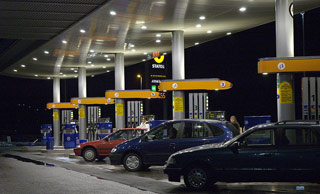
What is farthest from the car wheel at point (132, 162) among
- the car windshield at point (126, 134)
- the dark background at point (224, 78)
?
the dark background at point (224, 78)

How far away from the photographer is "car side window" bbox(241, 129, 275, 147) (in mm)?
10062

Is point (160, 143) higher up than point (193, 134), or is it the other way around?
point (193, 134)

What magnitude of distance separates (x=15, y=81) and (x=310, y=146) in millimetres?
49411

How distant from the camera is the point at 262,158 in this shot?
994 centimetres

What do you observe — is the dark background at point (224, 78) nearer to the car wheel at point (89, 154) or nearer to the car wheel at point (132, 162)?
the car wheel at point (89, 154)

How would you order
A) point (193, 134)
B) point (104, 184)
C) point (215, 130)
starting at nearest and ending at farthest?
point (104, 184), point (215, 130), point (193, 134)

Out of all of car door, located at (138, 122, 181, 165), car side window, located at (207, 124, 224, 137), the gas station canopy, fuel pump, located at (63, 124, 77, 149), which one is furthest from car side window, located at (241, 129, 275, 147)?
fuel pump, located at (63, 124, 77, 149)

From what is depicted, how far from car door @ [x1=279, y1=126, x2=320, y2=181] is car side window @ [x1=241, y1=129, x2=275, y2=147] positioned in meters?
0.23

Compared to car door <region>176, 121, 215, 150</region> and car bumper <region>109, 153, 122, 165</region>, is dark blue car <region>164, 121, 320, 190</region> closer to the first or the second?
car door <region>176, 121, 215, 150</region>

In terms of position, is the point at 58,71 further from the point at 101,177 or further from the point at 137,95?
the point at 101,177

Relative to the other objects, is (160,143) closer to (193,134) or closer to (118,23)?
(193,134)

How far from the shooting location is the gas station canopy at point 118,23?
16625mm

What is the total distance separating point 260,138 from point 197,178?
63.1 inches

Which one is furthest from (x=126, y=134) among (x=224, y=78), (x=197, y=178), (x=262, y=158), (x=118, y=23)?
Answer: (x=224, y=78)
